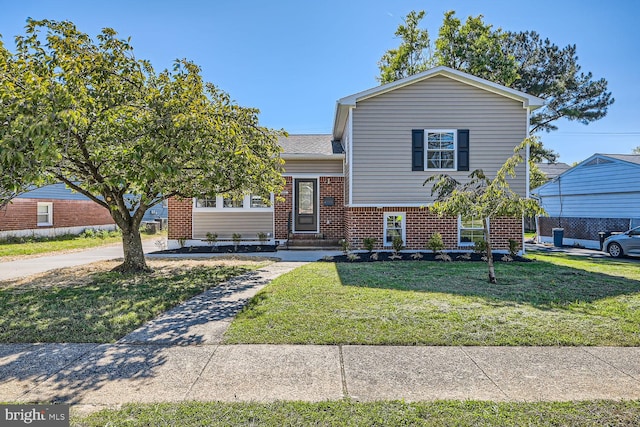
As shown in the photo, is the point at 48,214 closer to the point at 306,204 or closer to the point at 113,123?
the point at 306,204

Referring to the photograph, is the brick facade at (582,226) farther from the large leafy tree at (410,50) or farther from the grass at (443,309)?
the large leafy tree at (410,50)

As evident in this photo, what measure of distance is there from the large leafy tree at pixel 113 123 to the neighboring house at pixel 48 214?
37.7ft

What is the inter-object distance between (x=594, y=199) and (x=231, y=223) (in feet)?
56.5

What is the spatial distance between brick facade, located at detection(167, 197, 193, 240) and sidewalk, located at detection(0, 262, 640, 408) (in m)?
9.74

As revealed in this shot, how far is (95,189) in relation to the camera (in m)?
7.16

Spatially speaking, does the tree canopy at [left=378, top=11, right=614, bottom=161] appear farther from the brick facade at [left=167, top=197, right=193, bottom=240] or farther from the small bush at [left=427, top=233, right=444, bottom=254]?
the brick facade at [left=167, top=197, right=193, bottom=240]

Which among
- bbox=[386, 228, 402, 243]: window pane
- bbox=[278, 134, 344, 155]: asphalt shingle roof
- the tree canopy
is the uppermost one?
the tree canopy

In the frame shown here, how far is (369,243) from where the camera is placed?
11453 mm

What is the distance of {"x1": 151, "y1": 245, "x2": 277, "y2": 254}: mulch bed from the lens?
41.3ft

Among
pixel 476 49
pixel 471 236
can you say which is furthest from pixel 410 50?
pixel 471 236

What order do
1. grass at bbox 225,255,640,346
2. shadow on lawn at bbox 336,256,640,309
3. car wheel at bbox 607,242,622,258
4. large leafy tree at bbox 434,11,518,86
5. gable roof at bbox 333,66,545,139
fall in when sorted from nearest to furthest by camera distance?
grass at bbox 225,255,640,346
shadow on lawn at bbox 336,256,640,309
gable roof at bbox 333,66,545,139
car wheel at bbox 607,242,622,258
large leafy tree at bbox 434,11,518,86

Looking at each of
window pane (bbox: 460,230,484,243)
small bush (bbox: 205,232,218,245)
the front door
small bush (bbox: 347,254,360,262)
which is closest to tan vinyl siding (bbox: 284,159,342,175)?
the front door

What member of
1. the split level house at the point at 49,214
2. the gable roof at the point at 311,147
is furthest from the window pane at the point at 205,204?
the split level house at the point at 49,214

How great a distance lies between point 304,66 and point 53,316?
13108 millimetres
